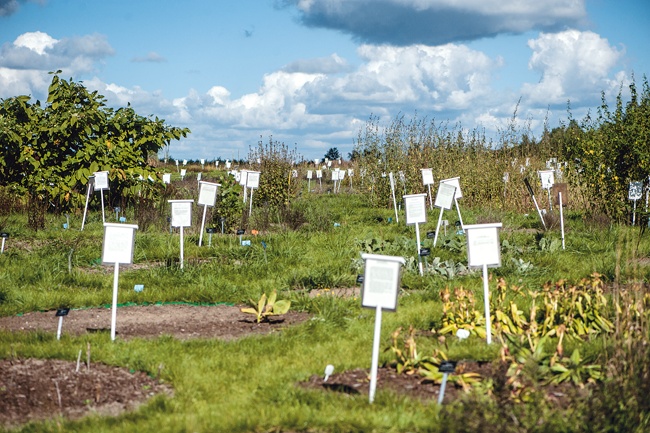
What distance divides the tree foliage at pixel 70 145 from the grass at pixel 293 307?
200 cm

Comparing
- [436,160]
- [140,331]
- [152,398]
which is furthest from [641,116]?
[152,398]

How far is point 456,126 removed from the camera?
70.6ft

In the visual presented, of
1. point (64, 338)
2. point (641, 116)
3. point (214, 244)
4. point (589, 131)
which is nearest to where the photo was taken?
point (64, 338)

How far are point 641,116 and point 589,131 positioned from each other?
169 cm

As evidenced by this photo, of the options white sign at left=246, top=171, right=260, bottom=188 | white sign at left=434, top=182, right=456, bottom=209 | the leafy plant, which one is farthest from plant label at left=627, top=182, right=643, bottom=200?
the leafy plant

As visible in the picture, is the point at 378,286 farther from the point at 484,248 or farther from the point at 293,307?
the point at 293,307

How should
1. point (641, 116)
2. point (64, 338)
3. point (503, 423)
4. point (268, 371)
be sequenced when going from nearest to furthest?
point (503, 423)
point (268, 371)
point (64, 338)
point (641, 116)

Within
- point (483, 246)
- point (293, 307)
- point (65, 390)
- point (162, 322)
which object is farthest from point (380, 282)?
point (162, 322)

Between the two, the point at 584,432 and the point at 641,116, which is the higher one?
the point at 641,116

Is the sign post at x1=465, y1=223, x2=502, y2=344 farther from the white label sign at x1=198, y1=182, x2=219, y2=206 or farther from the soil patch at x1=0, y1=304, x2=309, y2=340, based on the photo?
the white label sign at x1=198, y1=182, x2=219, y2=206

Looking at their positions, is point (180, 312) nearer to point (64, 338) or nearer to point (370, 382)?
point (64, 338)

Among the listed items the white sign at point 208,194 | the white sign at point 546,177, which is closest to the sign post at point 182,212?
the white sign at point 208,194

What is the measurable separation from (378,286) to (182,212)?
5408 mm

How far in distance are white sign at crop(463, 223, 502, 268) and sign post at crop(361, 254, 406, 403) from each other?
1630 millimetres
